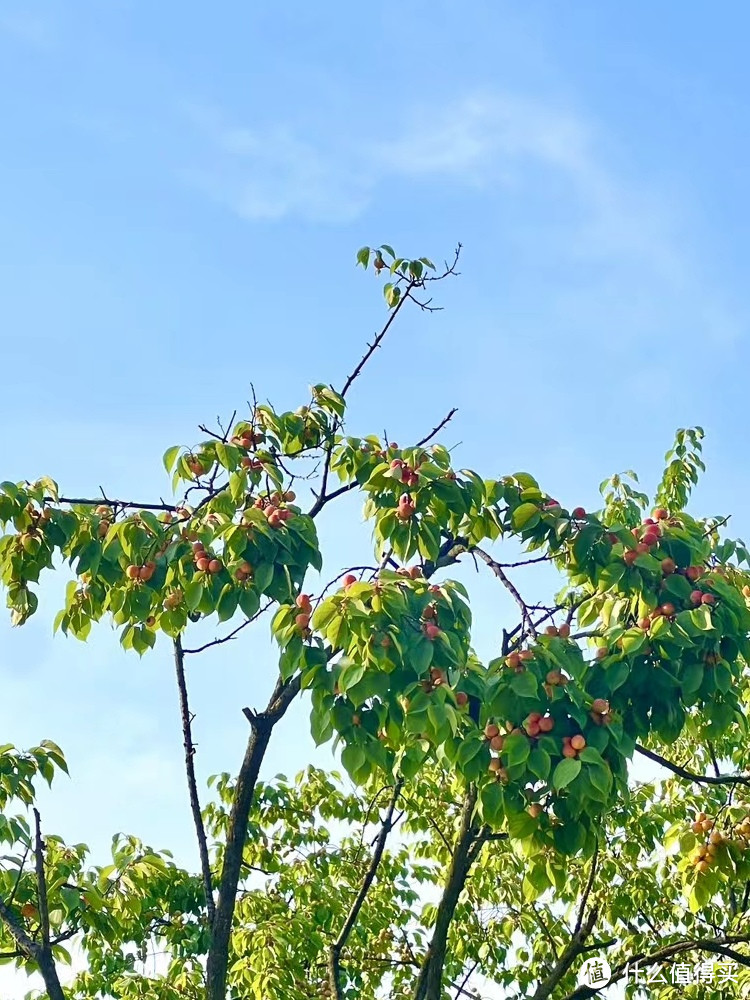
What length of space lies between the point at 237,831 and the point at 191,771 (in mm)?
568

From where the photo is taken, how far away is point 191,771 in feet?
23.5

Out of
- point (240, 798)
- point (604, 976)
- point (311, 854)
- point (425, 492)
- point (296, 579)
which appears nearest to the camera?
point (296, 579)

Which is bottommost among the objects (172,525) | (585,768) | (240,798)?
(585,768)

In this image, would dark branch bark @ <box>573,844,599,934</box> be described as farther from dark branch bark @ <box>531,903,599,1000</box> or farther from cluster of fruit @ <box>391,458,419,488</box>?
cluster of fruit @ <box>391,458,419,488</box>

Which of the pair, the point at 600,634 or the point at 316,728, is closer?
the point at 316,728

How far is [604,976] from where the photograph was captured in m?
9.20

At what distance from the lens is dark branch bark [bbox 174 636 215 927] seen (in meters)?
6.95

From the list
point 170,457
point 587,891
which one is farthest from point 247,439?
point 587,891

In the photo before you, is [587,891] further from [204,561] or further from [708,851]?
[204,561]

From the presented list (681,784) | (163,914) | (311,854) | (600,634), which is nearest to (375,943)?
(311,854)

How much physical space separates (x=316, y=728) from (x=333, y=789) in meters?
6.74

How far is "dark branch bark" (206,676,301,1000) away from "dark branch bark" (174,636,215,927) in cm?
22

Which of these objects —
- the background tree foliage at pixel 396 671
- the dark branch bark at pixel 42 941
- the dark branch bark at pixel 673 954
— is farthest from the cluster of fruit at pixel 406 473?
the dark branch bark at pixel 673 954

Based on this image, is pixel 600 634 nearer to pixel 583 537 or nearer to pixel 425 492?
pixel 583 537
